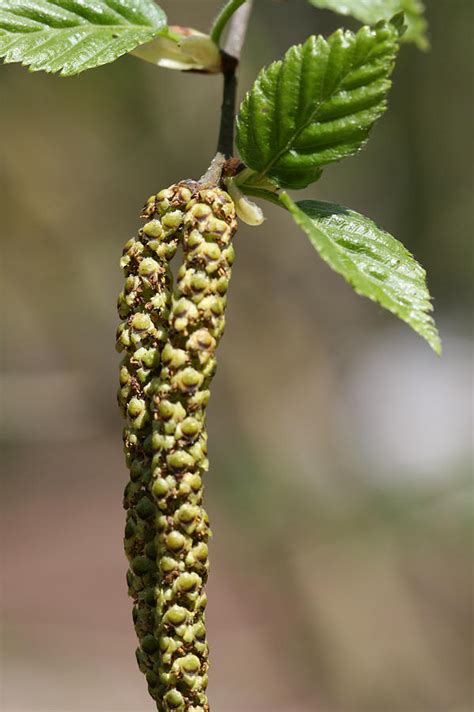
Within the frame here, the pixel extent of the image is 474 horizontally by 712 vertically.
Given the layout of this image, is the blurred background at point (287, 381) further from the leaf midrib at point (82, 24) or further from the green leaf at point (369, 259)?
the green leaf at point (369, 259)

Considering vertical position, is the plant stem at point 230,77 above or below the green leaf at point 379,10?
below

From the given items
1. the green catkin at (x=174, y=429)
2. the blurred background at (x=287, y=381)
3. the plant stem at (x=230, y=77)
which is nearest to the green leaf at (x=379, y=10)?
the plant stem at (x=230, y=77)

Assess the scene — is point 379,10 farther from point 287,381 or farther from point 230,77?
point 287,381

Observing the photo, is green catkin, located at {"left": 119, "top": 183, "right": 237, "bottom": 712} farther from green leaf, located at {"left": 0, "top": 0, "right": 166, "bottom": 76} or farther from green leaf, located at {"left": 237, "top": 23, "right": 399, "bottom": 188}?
green leaf, located at {"left": 0, "top": 0, "right": 166, "bottom": 76}

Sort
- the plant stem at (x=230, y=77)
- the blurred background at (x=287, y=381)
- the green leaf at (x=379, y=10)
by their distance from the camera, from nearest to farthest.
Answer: the plant stem at (x=230, y=77), the green leaf at (x=379, y=10), the blurred background at (x=287, y=381)

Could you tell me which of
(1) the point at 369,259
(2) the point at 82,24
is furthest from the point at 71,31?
(1) the point at 369,259

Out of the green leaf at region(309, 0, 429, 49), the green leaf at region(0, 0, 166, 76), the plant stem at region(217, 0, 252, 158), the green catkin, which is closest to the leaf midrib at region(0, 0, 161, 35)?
the green leaf at region(0, 0, 166, 76)
